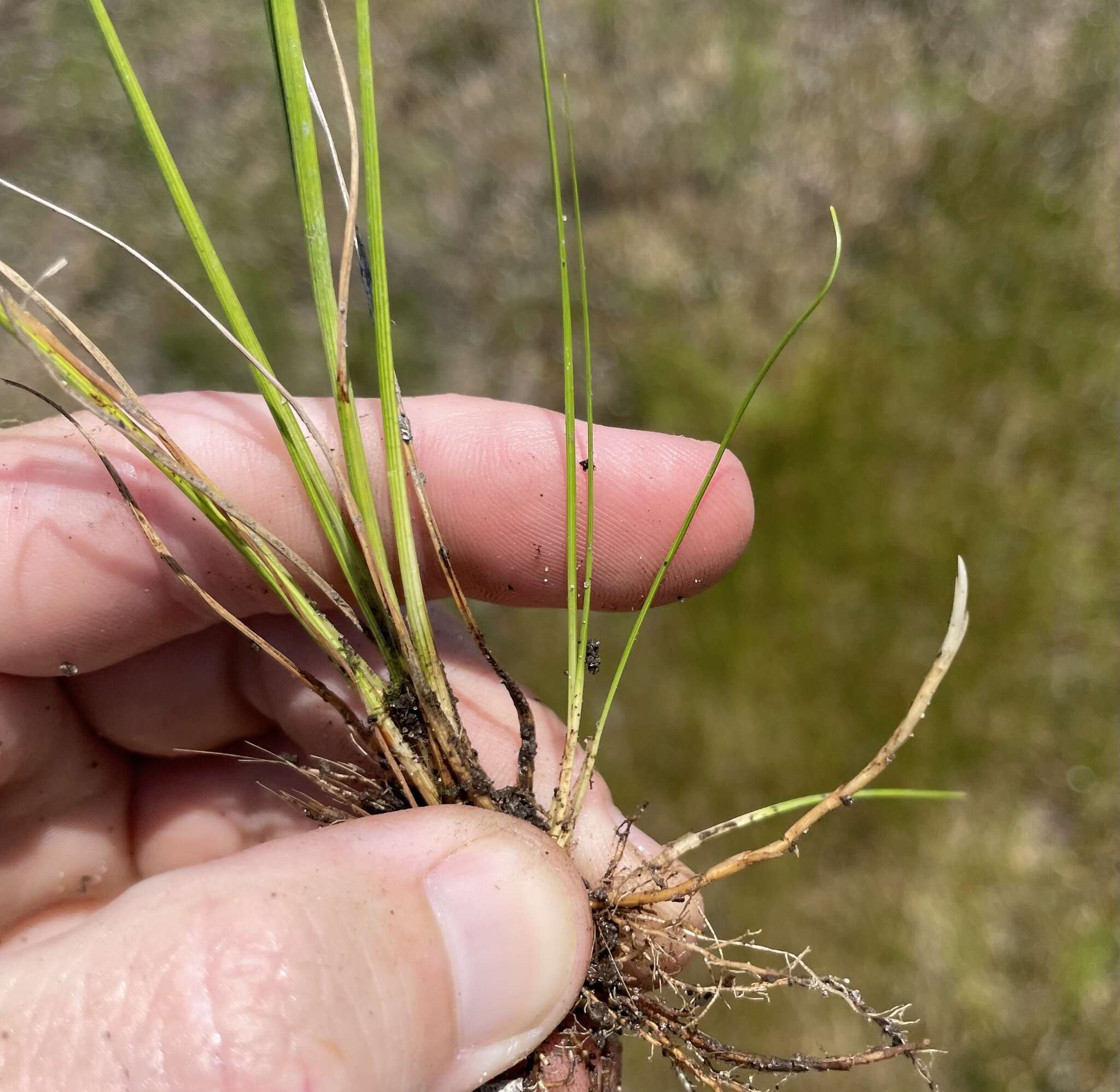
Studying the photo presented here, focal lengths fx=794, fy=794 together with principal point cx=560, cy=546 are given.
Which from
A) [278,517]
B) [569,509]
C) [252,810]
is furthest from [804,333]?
[252,810]

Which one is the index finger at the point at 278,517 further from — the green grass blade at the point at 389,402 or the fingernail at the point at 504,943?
the fingernail at the point at 504,943

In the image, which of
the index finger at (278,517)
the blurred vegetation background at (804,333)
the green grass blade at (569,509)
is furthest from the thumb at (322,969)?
the blurred vegetation background at (804,333)

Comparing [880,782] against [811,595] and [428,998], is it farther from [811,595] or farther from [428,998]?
[428,998]

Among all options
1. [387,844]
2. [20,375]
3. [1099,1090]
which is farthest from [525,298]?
[1099,1090]

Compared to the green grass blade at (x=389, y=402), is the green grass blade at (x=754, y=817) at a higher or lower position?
lower

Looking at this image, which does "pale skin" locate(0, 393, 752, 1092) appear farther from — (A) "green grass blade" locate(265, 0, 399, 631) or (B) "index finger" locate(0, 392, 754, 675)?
(A) "green grass blade" locate(265, 0, 399, 631)

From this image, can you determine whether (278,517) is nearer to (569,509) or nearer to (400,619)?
(400,619)

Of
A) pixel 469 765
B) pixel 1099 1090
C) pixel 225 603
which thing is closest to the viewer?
pixel 469 765
